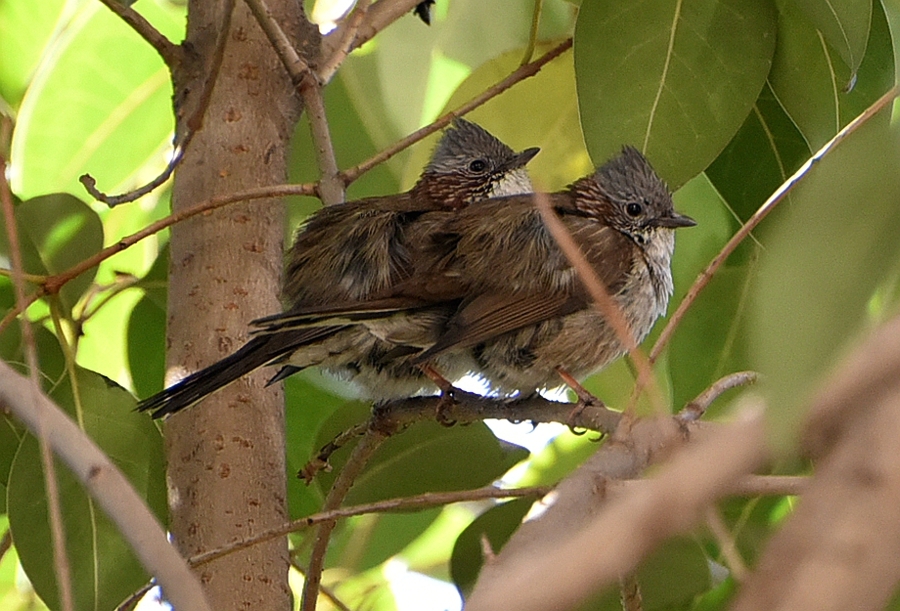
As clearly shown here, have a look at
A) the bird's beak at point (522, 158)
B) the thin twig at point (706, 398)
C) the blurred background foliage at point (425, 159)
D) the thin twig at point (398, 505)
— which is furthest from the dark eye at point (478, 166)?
the thin twig at point (398, 505)

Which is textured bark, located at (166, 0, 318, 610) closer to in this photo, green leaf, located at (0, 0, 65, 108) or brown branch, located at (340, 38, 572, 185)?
brown branch, located at (340, 38, 572, 185)

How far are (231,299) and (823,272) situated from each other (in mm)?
1710

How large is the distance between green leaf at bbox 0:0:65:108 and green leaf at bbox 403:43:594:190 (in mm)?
1097

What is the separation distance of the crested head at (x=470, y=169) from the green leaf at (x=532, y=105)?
0.43 meters

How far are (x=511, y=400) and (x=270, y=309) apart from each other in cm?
64

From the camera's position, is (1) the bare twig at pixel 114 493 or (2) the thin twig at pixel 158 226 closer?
(1) the bare twig at pixel 114 493

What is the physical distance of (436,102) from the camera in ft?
10.7

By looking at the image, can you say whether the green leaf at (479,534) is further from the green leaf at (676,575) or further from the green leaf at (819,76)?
the green leaf at (819,76)

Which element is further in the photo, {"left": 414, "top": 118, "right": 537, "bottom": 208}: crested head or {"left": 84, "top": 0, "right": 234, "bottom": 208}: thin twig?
{"left": 414, "top": 118, "right": 537, "bottom": 208}: crested head

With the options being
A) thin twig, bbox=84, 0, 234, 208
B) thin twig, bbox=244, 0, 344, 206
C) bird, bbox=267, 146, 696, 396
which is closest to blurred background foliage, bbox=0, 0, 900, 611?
bird, bbox=267, 146, 696, 396

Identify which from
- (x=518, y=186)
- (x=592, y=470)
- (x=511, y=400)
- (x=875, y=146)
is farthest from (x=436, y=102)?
(x=875, y=146)

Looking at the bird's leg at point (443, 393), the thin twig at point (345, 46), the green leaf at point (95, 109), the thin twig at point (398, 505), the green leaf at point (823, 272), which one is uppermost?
the green leaf at point (95, 109)

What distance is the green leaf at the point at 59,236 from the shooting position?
245 cm

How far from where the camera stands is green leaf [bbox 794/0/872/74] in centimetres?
203
